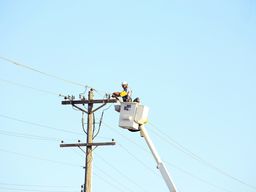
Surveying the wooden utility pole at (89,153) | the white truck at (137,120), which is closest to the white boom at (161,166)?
the white truck at (137,120)

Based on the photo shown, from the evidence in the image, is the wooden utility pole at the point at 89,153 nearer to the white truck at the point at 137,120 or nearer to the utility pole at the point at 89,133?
the utility pole at the point at 89,133

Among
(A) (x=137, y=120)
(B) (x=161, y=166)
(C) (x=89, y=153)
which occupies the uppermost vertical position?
(A) (x=137, y=120)

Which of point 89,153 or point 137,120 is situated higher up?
point 137,120

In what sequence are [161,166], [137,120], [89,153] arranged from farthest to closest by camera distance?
[89,153], [161,166], [137,120]

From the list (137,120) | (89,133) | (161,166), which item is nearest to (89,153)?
(89,133)

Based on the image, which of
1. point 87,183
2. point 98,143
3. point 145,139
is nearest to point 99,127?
point 98,143

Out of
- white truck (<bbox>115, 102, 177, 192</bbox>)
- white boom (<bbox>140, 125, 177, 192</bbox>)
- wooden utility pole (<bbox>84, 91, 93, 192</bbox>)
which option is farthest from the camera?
wooden utility pole (<bbox>84, 91, 93, 192</bbox>)

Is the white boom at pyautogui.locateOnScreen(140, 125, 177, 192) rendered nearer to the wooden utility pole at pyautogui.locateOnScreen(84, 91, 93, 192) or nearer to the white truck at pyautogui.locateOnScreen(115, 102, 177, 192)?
the white truck at pyautogui.locateOnScreen(115, 102, 177, 192)

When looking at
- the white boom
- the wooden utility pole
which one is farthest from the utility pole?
the white boom

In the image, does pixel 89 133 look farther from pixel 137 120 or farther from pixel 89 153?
pixel 137 120

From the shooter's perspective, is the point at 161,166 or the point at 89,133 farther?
the point at 89,133

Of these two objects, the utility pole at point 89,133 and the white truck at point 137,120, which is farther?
the utility pole at point 89,133

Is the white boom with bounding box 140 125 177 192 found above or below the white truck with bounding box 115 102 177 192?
below

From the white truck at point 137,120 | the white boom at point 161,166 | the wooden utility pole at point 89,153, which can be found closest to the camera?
the white truck at point 137,120
